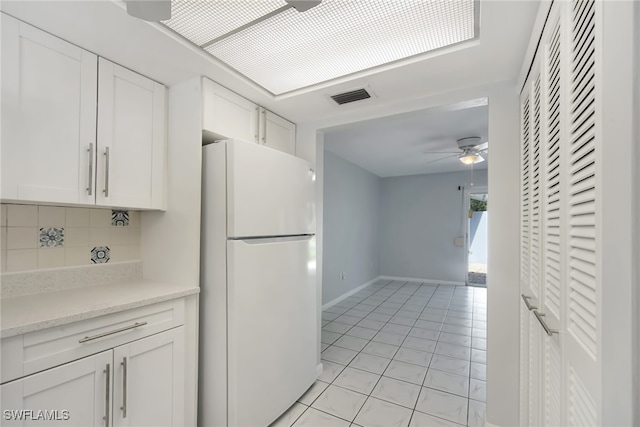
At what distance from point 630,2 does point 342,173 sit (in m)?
4.20

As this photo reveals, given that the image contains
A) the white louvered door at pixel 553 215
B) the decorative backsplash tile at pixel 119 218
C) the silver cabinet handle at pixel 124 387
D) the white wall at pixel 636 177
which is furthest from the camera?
the decorative backsplash tile at pixel 119 218

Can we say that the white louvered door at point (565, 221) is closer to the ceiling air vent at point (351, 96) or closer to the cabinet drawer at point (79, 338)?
→ the ceiling air vent at point (351, 96)

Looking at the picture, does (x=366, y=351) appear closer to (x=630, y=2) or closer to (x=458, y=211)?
(x=630, y=2)

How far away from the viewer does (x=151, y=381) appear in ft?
4.54

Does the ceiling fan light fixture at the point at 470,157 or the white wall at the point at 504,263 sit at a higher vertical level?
the ceiling fan light fixture at the point at 470,157

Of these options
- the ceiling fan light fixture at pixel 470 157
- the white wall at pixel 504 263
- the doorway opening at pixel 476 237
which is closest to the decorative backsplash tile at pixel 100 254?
the white wall at pixel 504 263

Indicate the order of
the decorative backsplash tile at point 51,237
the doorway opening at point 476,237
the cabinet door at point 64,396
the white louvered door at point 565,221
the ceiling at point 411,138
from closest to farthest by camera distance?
the white louvered door at point 565,221 < the cabinet door at point 64,396 < the decorative backsplash tile at point 51,237 < the ceiling at point 411,138 < the doorway opening at point 476,237

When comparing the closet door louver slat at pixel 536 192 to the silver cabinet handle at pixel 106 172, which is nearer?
the closet door louver slat at pixel 536 192

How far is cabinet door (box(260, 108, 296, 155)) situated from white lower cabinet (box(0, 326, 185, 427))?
142cm

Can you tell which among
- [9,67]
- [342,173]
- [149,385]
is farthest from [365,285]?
[9,67]

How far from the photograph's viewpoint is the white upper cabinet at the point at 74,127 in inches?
46.3

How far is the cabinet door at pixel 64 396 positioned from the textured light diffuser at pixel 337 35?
1.57 meters

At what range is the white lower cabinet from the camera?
1013 millimetres

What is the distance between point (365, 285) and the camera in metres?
5.62
